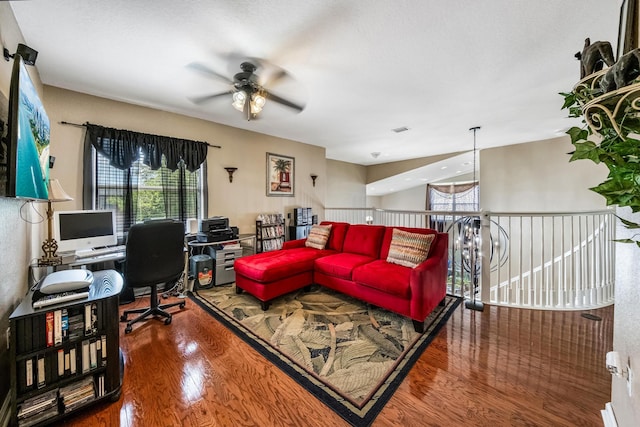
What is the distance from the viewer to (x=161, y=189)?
11.6 ft

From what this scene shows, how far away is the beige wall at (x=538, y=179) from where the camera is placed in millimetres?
4508

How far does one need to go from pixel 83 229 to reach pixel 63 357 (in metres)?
1.60

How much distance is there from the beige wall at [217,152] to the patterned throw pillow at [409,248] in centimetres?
276

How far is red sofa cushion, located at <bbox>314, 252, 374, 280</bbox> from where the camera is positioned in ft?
9.37

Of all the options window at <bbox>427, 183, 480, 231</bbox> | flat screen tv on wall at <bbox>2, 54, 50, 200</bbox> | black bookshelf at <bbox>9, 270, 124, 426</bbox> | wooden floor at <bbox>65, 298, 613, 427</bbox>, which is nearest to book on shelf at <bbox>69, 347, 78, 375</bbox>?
black bookshelf at <bbox>9, 270, 124, 426</bbox>

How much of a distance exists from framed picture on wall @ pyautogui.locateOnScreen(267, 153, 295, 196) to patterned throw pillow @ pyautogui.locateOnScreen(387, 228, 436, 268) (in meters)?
2.80

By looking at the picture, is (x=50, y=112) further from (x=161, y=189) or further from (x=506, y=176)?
(x=506, y=176)

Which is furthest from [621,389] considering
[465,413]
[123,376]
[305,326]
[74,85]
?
[74,85]

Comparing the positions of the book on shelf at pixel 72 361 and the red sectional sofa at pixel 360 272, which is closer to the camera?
the book on shelf at pixel 72 361

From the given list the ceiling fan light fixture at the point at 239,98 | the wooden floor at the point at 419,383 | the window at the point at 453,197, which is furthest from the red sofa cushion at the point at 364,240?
the window at the point at 453,197

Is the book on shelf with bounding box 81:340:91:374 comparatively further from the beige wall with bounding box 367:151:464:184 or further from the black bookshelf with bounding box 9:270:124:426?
the beige wall with bounding box 367:151:464:184

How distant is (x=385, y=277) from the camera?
247cm

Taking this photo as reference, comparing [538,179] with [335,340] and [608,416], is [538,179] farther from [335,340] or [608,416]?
[335,340]

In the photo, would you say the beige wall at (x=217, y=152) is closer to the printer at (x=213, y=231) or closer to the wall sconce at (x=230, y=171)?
the wall sconce at (x=230, y=171)
